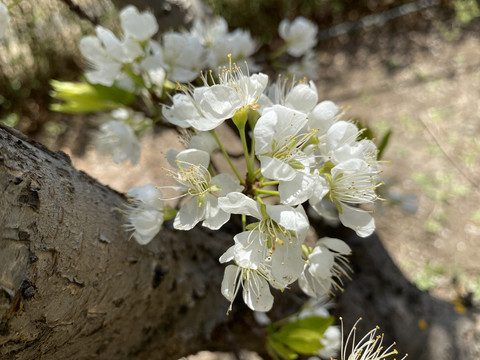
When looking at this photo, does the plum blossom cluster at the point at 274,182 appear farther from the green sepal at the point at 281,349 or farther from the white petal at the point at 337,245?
the green sepal at the point at 281,349

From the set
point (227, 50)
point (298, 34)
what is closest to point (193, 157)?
point (227, 50)

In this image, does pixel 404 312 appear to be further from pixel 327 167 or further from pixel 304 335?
pixel 327 167

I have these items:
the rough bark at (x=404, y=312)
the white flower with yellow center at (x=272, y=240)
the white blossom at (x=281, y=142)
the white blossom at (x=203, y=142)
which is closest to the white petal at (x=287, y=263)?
the white flower with yellow center at (x=272, y=240)

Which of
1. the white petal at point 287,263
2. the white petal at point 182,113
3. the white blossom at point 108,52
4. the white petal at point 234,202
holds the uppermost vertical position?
the white blossom at point 108,52

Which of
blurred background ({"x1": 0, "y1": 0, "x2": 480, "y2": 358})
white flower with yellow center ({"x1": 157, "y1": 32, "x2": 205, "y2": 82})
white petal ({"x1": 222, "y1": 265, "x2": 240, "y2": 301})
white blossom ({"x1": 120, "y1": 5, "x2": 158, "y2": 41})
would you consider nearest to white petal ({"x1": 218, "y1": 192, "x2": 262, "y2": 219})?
→ white petal ({"x1": 222, "y1": 265, "x2": 240, "y2": 301})

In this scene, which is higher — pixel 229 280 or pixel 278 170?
pixel 278 170

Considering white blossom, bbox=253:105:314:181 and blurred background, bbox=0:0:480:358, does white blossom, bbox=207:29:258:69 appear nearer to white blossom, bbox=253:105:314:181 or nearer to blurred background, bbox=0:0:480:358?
white blossom, bbox=253:105:314:181

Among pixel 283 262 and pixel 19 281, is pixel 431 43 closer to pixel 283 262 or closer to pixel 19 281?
pixel 283 262
